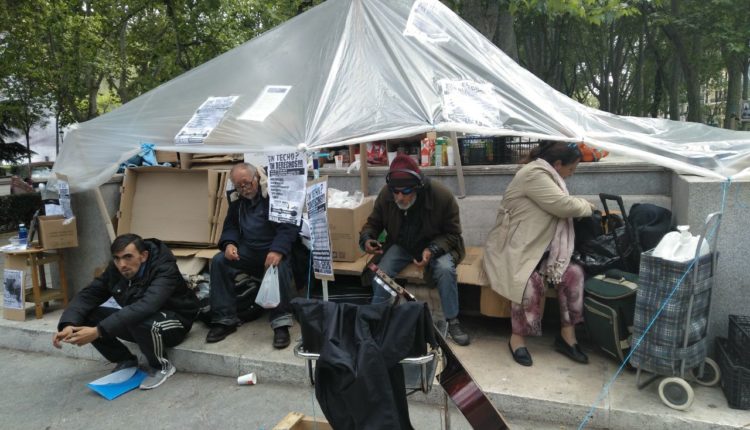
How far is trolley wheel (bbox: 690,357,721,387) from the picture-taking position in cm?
320

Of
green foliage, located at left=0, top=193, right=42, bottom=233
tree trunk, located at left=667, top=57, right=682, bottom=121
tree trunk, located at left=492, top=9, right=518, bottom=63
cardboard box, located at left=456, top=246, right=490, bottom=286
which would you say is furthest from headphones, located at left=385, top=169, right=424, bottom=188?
tree trunk, located at left=667, top=57, right=682, bottom=121

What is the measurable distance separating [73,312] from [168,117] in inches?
65.8

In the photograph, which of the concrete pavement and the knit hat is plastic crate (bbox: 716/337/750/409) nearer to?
the concrete pavement

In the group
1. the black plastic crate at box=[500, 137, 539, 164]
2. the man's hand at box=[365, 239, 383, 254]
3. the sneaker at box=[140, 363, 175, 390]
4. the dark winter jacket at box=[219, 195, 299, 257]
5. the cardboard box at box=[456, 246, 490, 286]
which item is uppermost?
the black plastic crate at box=[500, 137, 539, 164]

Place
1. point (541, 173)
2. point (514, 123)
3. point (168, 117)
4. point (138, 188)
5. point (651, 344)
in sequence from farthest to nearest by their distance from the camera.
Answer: point (138, 188) → point (168, 117) → point (541, 173) → point (514, 123) → point (651, 344)

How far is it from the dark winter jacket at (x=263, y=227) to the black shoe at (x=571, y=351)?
91.4 inches

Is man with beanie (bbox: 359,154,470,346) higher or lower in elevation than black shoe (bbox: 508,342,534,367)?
higher

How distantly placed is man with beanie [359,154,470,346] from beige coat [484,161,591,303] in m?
0.39

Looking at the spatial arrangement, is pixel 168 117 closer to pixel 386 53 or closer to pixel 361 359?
pixel 386 53

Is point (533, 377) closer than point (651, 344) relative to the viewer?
No

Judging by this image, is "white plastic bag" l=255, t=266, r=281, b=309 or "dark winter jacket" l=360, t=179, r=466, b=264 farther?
"white plastic bag" l=255, t=266, r=281, b=309

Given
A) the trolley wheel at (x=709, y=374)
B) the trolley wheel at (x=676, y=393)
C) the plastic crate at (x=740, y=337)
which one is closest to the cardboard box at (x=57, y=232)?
the trolley wheel at (x=676, y=393)

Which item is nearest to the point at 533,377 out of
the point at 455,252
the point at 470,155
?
the point at 455,252

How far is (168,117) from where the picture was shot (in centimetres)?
Result: 393
